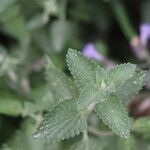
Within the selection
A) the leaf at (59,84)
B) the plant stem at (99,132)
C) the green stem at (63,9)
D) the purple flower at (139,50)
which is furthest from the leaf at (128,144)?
the green stem at (63,9)

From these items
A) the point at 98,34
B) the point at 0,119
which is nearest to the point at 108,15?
the point at 98,34

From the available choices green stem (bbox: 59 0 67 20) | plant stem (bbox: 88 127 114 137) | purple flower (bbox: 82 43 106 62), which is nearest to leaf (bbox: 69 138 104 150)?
plant stem (bbox: 88 127 114 137)

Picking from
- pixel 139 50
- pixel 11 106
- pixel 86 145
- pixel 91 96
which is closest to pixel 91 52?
pixel 139 50

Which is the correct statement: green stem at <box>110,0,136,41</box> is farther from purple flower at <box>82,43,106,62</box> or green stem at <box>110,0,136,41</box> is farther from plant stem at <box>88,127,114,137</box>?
plant stem at <box>88,127,114,137</box>

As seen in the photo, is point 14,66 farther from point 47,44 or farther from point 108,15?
point 108,15

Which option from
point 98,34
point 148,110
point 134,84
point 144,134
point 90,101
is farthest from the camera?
point 98,34

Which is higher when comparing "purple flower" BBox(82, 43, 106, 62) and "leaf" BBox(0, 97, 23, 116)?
"purple flower" BBox(82, 43, 106, 62)

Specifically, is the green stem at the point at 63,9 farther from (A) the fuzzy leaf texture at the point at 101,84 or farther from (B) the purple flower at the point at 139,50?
(A) the fuzzy leaf texture at the point at 101,84

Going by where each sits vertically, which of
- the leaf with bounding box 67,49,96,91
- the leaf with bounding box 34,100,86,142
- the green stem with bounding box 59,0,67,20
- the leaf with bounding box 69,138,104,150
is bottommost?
the leaf with bounding box 34,100,86,142
